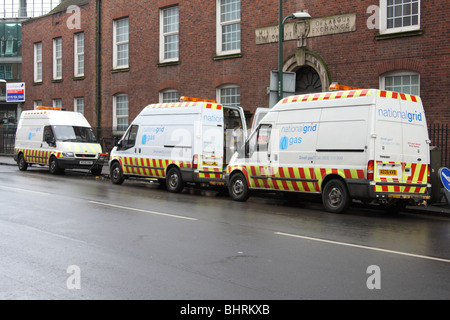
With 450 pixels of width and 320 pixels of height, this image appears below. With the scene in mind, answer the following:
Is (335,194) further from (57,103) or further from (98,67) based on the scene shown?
(57,103)

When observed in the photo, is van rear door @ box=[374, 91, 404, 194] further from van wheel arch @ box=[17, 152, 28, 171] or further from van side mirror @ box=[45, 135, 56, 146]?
van wheel arch @ box=[17, 152, 28, 171]

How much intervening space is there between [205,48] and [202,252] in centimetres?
1688

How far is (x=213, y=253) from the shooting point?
22.6 ft

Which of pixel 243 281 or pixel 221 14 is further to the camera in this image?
pixel 221 14

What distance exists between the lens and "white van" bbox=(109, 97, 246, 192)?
14828 mm

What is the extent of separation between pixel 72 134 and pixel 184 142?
777 centimetres

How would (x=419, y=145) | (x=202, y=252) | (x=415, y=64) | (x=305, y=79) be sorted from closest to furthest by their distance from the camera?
(x=202, y=252), (x=419, y=145), (x=415, y=64), (x=305, y=79)

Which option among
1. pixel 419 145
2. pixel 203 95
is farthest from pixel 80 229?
pixel 203 95

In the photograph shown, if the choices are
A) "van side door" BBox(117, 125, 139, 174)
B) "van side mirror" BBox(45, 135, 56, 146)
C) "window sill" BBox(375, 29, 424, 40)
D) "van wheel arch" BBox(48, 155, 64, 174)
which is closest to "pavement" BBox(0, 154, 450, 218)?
"window sill" BBox(375, 29, 424, 40)

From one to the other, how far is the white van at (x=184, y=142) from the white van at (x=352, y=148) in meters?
2.46

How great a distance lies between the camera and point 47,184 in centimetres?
1639

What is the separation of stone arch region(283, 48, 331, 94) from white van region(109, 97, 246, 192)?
410 cm

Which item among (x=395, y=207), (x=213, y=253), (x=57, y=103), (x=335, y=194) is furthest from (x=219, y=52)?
(x=213, y=253)
